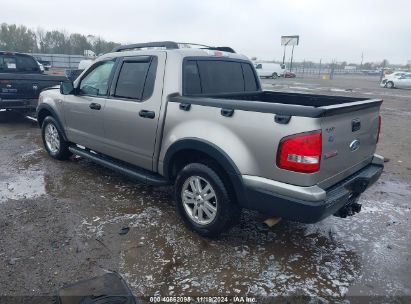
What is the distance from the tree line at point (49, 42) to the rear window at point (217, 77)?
57465 mm

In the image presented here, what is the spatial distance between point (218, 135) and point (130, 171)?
1529 millimetres

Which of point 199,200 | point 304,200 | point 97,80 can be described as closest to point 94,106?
point 97,80

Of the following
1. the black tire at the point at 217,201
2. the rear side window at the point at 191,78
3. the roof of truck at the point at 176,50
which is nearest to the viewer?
the black tire at the point at 217,201

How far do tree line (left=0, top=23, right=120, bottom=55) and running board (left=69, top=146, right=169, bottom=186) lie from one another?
56995mm

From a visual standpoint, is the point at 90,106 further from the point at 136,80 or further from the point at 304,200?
the point at 304,200

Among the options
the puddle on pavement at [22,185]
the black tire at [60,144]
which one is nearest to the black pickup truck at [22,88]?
the black tire at [60,144]

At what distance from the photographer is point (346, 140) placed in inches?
119

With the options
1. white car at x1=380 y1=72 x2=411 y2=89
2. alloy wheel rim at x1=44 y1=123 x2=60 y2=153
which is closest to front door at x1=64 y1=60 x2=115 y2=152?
alloy wheel rim at x1=44 y1=123 x2=60 y2=153

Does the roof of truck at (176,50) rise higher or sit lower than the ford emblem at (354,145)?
higher

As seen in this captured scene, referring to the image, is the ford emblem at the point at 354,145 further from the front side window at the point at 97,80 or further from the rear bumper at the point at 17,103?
the rear bumper at the point at 17,103

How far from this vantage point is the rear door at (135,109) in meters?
3.79

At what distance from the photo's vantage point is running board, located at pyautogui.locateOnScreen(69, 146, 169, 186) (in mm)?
3895

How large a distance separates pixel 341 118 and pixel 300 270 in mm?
1438

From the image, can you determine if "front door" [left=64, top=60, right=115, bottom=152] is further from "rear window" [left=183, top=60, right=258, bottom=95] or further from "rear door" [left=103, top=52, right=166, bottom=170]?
"rear window" [left=183, top=60, right=258, bottom=95]
